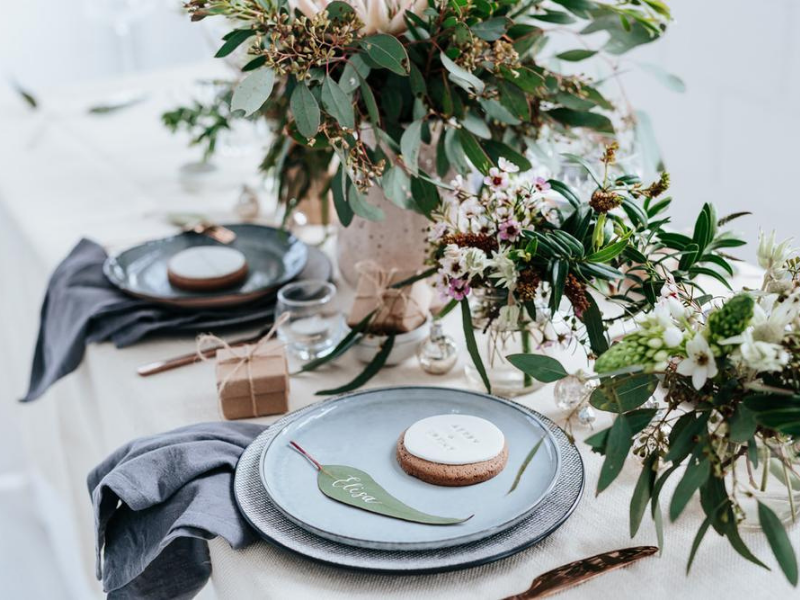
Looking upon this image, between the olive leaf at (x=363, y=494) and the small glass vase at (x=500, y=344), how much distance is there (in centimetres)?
22

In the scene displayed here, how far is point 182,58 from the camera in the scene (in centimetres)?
387

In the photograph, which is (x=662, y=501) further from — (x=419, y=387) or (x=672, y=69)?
(x=672, y=69)

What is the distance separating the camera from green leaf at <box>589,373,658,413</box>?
2.29 feet

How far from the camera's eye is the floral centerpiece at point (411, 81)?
0.88 metres

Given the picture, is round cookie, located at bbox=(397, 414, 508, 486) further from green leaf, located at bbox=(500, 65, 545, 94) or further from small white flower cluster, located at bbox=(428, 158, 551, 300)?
green leaf, located at bbox=(500, 65, 545, 94)

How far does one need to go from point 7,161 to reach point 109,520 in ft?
3.83

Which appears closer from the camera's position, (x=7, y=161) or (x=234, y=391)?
(x=234, y=391)

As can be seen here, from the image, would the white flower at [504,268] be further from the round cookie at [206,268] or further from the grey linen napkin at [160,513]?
the round cookie at [206,268]

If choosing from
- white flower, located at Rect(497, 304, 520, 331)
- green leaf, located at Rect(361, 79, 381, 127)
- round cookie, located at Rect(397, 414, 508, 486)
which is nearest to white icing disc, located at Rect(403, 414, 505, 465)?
round cookie, located at Rect(397, 414, 508, 486)

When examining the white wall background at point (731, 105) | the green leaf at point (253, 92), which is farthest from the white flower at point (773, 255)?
the white wall background at point (731, 105)

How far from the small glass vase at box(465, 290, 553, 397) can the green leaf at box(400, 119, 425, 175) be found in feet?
0.50

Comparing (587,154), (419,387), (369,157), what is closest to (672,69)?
(587,154)

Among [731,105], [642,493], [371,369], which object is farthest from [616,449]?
[731,105]

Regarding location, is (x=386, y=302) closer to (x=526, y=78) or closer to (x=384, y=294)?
(x=384, y=294)
